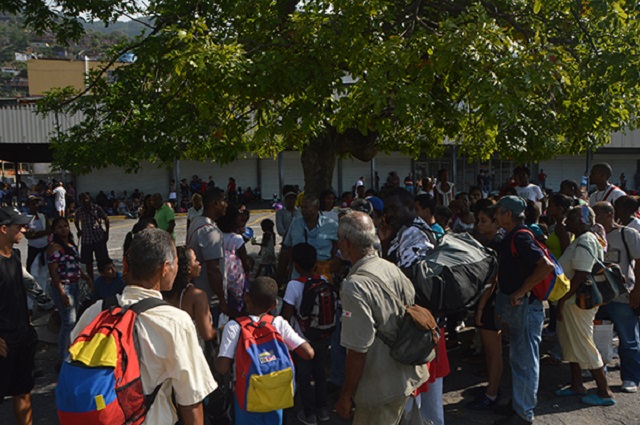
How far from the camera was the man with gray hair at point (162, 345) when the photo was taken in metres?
2.37

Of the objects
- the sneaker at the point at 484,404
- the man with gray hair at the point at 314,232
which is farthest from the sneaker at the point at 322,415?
the man with gray hair at the point at 314,232

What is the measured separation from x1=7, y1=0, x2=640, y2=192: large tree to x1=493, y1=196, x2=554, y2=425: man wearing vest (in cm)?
168

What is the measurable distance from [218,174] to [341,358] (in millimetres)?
28009

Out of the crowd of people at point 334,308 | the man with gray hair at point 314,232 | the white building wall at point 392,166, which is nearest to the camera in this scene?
the crowd of people at point 334,308

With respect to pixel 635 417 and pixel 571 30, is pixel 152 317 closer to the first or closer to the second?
pixel 635 417

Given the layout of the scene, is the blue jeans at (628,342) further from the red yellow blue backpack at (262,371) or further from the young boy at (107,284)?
the young boy at (107,284)

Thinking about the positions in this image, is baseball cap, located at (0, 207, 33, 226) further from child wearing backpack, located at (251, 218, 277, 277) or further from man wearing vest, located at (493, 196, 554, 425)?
Answer: child wearing backpack, located at (251, 218, 277, 277)

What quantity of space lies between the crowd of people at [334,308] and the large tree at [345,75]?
137 centimetres

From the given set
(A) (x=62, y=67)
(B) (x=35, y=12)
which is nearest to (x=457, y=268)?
A: (B) (x=35, y=12)

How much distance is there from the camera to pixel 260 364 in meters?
3.45

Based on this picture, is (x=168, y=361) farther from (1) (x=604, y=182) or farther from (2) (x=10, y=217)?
(1) (x=604, y=182)

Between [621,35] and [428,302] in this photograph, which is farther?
[621,35]

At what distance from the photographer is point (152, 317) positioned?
2375 mm

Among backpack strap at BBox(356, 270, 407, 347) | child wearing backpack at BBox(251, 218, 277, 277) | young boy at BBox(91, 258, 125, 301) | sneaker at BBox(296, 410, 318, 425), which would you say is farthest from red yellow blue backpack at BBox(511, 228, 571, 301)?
child wearing backpack at BBox(251, 218, 277, 277)
